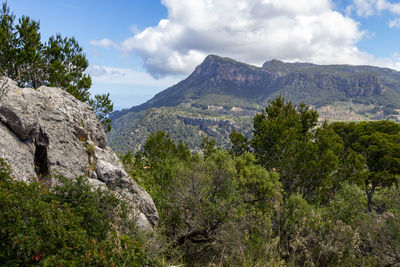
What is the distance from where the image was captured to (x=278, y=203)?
11.7 metres

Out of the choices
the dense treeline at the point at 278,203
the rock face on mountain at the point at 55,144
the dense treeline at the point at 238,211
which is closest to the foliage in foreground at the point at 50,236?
the dense treeline at the point at 238,211

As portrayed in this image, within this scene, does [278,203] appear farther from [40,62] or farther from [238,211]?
[40,62]

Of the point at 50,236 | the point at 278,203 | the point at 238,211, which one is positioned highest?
the point at 50,236

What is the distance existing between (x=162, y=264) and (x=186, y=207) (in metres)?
8.26

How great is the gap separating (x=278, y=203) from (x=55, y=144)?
11.0 m

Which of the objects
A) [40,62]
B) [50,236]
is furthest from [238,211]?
[40,62]

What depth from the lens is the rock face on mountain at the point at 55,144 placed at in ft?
27.8

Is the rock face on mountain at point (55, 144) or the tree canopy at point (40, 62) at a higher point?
the tree canopy at point (40, 62)

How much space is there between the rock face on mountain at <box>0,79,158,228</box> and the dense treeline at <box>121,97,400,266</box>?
124 inches

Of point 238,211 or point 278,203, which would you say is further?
point 238,211

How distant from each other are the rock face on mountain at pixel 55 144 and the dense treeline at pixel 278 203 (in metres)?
3.16

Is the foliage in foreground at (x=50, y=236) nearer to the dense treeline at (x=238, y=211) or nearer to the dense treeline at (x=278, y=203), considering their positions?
the dense treeline at (x=238, y=211)

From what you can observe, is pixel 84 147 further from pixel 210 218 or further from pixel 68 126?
pixel 210 218

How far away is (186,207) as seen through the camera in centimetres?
1384
